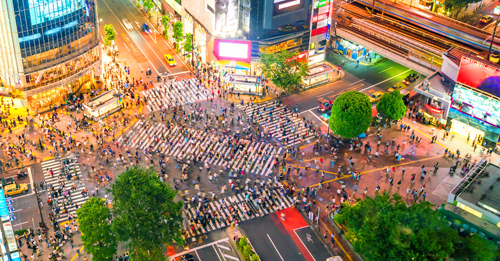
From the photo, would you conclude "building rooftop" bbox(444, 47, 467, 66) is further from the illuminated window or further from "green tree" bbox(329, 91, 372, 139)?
the illuminated window

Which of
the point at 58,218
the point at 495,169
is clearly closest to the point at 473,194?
the point at 495,169

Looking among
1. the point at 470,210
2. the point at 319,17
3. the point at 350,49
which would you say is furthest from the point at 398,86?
the point at 470,210

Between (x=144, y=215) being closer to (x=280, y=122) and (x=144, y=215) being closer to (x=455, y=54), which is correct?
(x=280, y=122)

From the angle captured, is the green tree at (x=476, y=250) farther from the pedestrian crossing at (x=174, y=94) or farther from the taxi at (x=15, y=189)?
the taxi at (x=15, y=189)

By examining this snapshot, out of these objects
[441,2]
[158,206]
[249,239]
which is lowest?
[249,239]

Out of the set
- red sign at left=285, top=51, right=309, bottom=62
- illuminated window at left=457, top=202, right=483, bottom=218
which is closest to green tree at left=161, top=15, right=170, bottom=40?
red sign at left=285, top=51, right=309, bottom=62

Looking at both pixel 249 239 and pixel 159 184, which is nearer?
pixel 159 184

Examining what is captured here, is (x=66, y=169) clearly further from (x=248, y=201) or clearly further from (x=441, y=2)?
(x=441, y=2)
